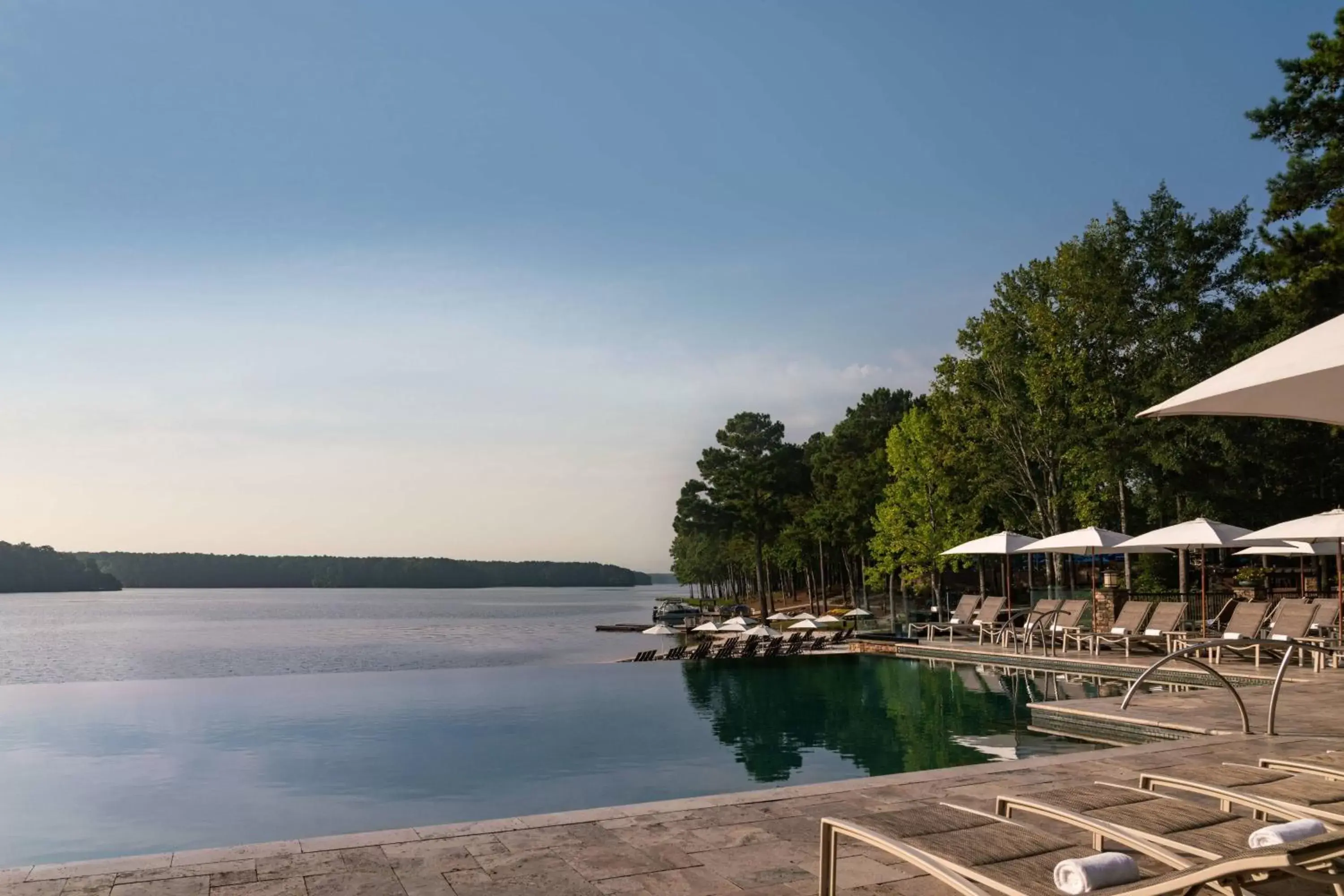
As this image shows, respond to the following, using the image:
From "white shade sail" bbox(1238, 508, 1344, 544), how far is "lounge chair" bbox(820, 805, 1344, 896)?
1305 cm

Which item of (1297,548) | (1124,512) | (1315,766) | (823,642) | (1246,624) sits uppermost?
(1124,512)

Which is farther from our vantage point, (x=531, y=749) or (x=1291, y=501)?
(x=1291, y=501)

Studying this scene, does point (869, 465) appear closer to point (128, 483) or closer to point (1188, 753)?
point (128, 483)

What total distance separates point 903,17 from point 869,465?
3157cm

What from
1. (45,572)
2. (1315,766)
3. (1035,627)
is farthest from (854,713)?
(45,572)

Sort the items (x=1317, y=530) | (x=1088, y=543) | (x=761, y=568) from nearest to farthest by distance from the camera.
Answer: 1. (x=1317, y=530)
2. (x=1088, y=543)
3. (x=761, y=568)

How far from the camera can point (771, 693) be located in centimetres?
1828

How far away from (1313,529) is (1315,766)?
437 inches

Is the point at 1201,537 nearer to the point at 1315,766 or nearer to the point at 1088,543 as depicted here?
the point at 1088,543

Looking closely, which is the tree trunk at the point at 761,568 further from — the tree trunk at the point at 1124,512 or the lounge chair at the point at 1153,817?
the lounge chair at the point at 1153,817

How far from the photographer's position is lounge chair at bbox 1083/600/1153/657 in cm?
1722

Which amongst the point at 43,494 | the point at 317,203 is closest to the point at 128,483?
the point at 43,494

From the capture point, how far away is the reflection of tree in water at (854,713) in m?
11.6

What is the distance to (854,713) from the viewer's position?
1512 cm
